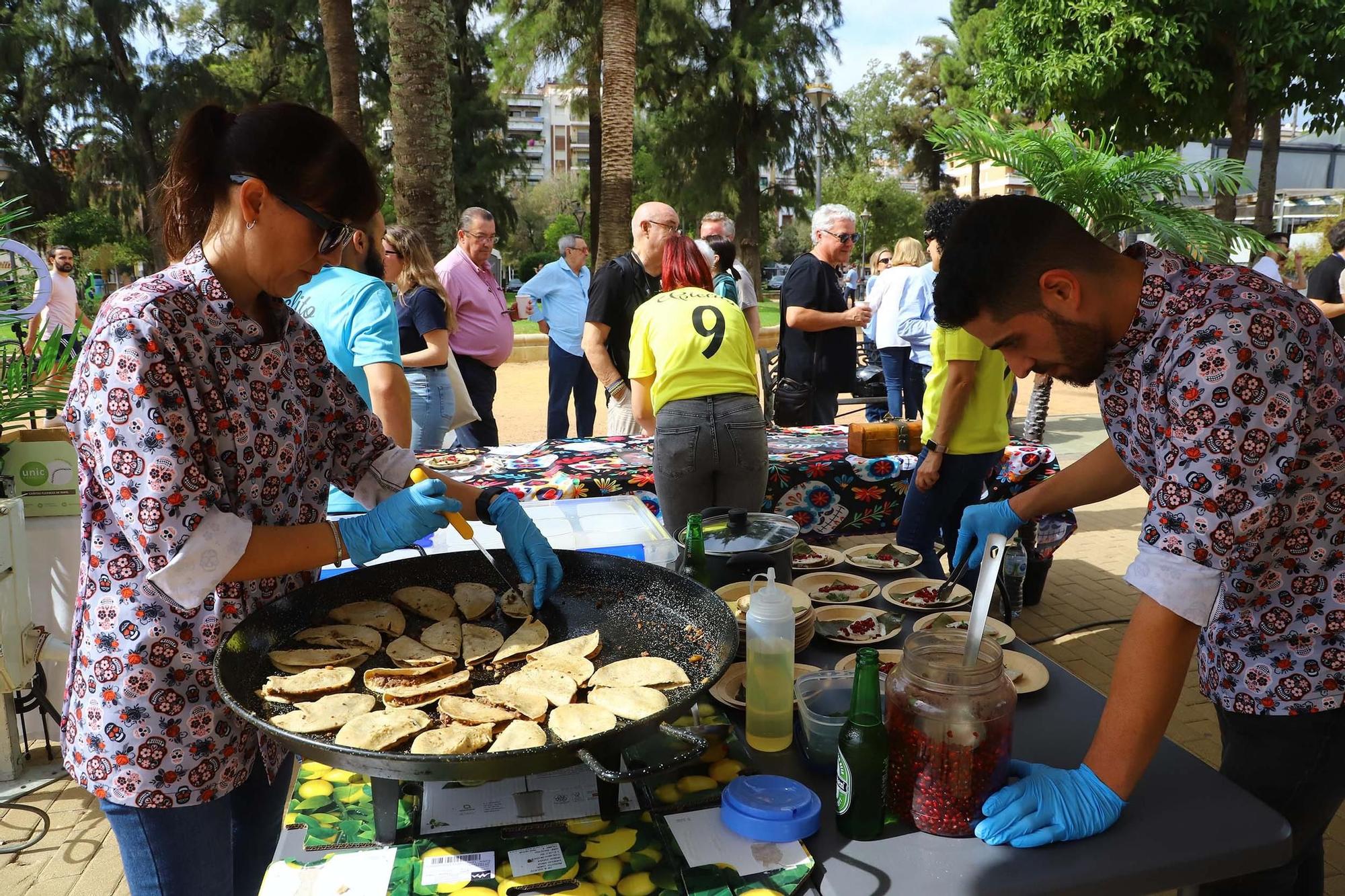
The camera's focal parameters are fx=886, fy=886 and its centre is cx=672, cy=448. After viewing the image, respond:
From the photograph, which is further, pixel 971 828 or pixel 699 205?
pixel 699 205

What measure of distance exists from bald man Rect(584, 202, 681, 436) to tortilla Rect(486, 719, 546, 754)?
10.9 ft

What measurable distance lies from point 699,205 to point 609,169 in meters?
9.77

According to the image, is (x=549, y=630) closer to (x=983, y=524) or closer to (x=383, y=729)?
(x=383, y=729)

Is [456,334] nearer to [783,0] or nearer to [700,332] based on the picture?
[700,332]

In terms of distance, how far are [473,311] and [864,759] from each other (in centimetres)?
488

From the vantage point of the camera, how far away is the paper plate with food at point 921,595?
2029 mm

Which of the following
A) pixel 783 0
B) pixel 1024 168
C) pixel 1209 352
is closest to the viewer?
pixel 1209 352

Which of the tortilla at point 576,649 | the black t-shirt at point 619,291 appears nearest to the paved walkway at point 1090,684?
the tortilla at point 576,649

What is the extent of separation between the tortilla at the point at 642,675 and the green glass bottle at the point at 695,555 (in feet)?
1.38

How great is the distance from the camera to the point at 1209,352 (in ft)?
4.07

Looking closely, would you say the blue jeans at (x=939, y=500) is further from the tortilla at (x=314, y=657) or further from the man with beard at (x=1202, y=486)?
the tortilla at (x=314, y=657)

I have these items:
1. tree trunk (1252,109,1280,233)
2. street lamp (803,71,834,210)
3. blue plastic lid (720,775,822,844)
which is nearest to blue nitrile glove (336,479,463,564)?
blue plastic lid (720,775,822,844)

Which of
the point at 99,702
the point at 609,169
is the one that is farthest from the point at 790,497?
the point at 609,169

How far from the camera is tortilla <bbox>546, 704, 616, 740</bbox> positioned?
123 centimetres
